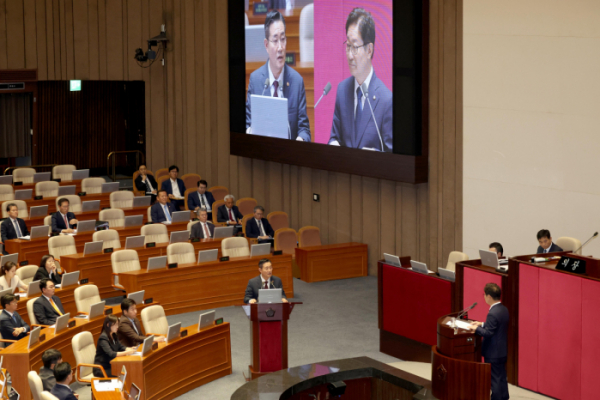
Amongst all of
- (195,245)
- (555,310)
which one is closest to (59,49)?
(195,245)

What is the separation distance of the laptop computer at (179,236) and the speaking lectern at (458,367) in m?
5.77

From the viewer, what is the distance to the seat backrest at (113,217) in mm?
12742

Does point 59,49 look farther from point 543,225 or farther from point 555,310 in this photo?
point 555,310

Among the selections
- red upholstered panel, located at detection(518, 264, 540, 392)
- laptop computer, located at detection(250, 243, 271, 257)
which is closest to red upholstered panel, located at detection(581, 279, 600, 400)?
red upholstered panel, located at detection(518, 264, 540, 392)

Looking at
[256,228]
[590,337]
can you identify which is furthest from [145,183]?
[590,337]

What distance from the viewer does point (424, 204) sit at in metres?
11.7

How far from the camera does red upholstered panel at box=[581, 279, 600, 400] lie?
22.8 ft

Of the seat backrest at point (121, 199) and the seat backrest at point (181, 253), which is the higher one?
the seat backrest at point (121, 199)

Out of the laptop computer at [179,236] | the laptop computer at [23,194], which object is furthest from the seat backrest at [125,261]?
the laptop computer at [23,194]

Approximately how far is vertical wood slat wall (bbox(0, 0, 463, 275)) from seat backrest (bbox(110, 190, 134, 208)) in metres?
2.59

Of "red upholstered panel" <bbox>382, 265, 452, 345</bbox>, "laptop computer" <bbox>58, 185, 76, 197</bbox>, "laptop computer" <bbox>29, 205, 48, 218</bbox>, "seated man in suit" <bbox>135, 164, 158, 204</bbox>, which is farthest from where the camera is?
"seated man in suit" <bbox>135, 164, 158, 204</bbox>

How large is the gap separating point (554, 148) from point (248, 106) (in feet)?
21.3

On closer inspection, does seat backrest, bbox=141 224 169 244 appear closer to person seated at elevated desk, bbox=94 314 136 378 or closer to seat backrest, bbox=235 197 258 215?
seat backrest, bbox=235 197 258 215

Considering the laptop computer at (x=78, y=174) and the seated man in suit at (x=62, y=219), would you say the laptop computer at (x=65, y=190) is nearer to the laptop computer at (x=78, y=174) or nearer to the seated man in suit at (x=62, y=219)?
the laptop computer at (x=78, y=174)
